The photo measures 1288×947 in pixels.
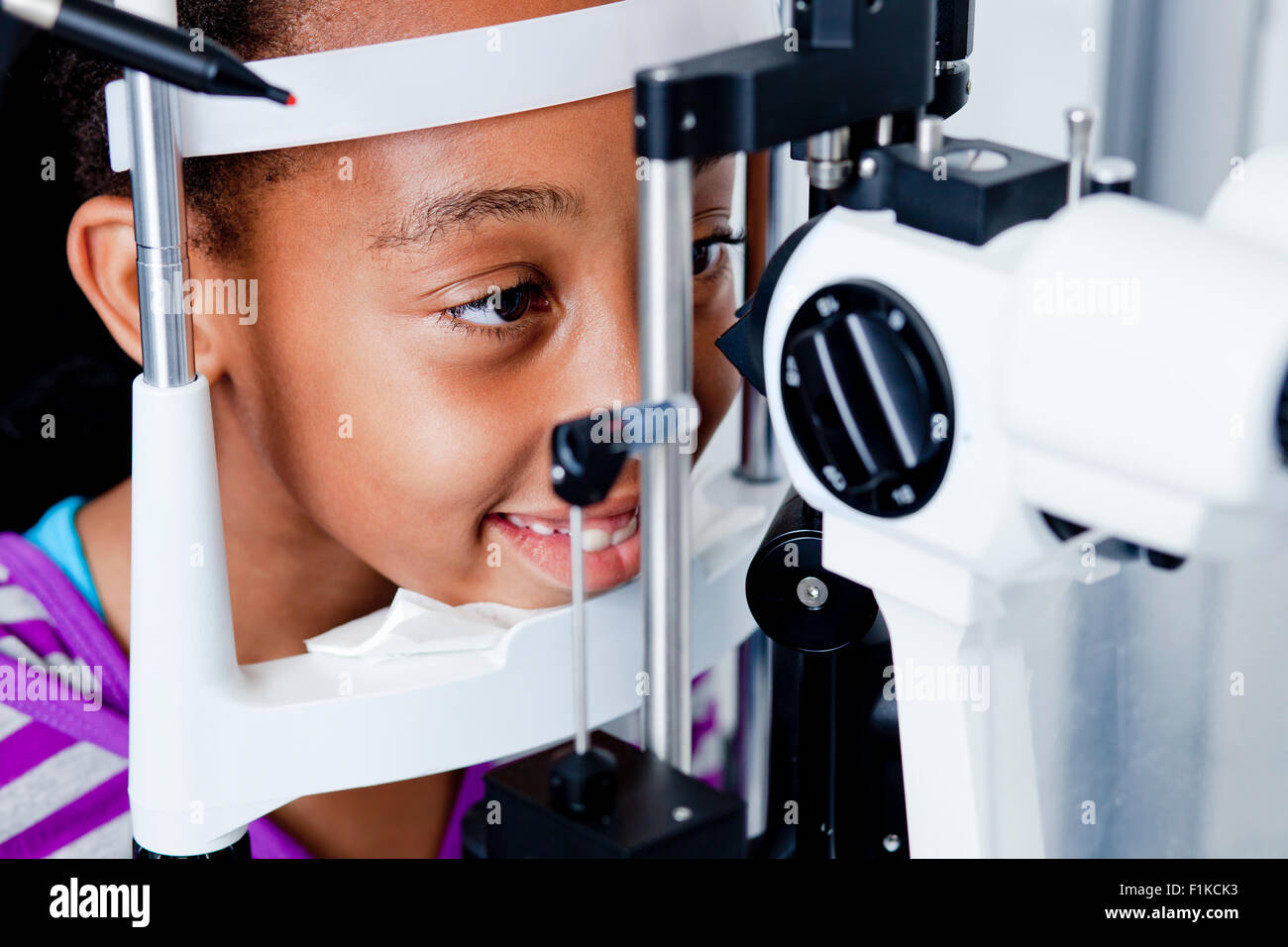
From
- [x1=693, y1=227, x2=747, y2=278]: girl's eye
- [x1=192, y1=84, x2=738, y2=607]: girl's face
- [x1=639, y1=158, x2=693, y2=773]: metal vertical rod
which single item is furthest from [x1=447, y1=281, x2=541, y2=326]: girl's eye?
[x1=639, y1=158, x2=693, y2=773]: metal vertical rod

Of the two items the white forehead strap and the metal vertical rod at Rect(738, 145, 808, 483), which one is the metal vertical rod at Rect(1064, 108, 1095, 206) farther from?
the metal vertical rod at Rect(738, 145, 808, 483)

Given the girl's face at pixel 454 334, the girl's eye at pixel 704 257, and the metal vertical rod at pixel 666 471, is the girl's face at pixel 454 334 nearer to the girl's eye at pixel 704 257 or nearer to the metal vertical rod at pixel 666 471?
the girl's eye at pixel 704 257

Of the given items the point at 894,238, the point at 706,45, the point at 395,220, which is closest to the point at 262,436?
the point at 395,220

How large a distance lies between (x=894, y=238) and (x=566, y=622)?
31 cm

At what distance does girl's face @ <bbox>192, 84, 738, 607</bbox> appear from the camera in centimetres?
69

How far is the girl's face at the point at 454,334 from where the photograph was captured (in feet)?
2.25

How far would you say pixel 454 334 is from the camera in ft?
2.35

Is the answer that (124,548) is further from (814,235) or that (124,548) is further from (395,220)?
(814,235)

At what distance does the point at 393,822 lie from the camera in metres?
1.04

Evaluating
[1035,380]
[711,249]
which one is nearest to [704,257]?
[711,249]

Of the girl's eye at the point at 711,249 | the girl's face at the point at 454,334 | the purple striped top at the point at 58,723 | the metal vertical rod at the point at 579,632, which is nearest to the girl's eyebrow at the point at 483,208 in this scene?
the girl's face at the point at 454,334

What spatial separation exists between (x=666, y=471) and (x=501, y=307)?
0.23 meters

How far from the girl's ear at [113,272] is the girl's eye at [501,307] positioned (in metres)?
0.16

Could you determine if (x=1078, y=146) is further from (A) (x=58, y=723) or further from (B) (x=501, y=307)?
(A) (x=58, y=723)
